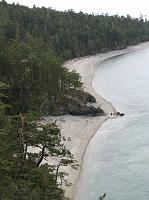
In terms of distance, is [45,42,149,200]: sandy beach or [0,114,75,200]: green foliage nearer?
[0,114,75,200]: green foliage

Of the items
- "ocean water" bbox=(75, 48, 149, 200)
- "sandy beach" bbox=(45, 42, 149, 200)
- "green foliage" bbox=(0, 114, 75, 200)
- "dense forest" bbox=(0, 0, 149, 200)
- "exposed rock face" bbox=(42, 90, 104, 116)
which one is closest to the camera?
"green foliage" bbox=(0, 114, 75, 200)

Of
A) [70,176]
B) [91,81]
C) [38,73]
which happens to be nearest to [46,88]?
[38,73]

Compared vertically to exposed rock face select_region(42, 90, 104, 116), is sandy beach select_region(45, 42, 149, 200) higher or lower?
lower

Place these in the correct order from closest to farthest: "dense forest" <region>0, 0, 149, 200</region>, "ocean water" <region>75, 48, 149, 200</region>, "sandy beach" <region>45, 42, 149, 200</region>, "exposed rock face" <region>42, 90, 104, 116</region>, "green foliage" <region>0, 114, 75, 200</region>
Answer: "green foliage" <region>0, 114, 75, 200</region> < "dense forest" <region>0, 0, 149, 200</region> < "ocean water" <region>75, 48, 149, 200</region> < "sandy beach" <region>45, 42, 149, 200</region> < "exposed rock face" <region>42, 90, 104, 116</region>

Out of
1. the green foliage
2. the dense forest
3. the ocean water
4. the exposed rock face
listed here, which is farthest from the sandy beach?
the green foliage

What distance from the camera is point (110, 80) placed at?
399 ft

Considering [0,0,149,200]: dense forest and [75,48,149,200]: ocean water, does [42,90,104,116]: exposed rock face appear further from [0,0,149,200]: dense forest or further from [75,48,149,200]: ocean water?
[75,48,149,200]: ocean water

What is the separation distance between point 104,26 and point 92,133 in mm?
127778

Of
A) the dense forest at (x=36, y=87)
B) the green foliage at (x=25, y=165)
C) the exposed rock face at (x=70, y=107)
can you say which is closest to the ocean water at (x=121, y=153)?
the dense forest at (x=36, y=87)

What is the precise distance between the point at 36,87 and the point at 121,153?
19.3 metres

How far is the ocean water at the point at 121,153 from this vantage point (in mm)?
47438

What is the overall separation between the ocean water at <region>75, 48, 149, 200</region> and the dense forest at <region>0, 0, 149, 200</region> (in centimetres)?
432

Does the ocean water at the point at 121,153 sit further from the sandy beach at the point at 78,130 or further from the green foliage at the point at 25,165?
the green foliage at the point at 25,165

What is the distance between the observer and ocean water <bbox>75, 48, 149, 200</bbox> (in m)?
47.4
